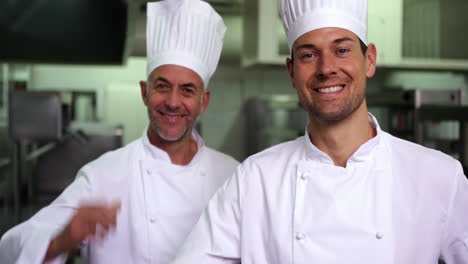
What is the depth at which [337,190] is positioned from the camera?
97 centimetres

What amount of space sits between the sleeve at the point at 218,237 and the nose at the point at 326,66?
0.34 m

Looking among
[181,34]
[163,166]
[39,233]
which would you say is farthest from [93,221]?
[181,34]

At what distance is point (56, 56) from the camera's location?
2.85 m

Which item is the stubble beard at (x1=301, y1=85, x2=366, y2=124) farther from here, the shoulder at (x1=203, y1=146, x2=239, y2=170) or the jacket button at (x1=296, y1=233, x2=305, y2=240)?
the shoulder at (x1=203, y1=146, x2=239, y2=170)

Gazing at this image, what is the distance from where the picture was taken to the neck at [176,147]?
54.4 inches

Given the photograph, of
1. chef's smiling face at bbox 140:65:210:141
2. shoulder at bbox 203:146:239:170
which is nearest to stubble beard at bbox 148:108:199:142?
chef's smiling face at bbox 140:65:210:141

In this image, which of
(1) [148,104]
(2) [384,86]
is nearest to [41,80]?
(1) [148,104]

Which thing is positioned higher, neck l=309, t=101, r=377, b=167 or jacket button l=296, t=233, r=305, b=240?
neck l=309, t=101, r=377, b=167

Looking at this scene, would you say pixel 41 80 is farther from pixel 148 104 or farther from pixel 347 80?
pixel 347 80

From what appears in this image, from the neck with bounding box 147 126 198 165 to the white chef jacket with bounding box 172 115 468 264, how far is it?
362 millimetres

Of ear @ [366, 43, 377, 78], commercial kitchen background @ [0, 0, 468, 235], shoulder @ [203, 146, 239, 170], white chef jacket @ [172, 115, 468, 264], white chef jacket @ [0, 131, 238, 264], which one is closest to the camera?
white chef jacket @ [172, 115, 468, 264]

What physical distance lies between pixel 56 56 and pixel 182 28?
178cm

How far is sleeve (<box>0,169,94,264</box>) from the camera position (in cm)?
109

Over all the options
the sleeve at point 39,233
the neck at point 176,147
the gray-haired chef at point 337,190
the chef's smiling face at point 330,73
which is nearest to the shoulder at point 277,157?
the gray-haired chef at point 337,190
